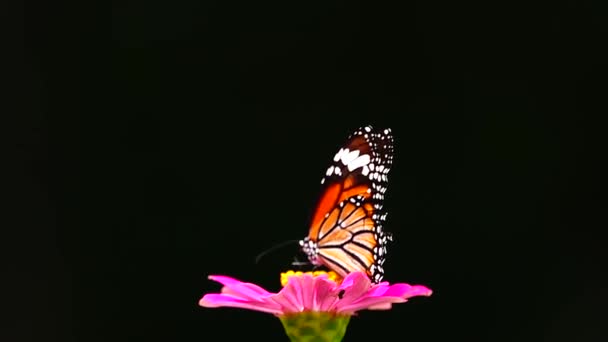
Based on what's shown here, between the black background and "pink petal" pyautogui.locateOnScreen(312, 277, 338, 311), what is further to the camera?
the black background

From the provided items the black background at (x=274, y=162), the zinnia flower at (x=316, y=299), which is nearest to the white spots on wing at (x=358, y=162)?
the zinnia flower at (x=316, y=299)

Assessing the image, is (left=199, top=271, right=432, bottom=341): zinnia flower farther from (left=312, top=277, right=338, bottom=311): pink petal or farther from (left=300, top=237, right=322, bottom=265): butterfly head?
(left=300, top=237, right=322, bottom=265): butterfly head

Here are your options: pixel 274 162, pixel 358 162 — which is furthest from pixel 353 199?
pixel 274 162

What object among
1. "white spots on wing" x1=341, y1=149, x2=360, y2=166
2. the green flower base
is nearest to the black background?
"white spots on wing" x1=341, y1=149, x2=360, y2=166

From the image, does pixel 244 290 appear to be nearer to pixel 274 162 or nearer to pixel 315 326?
pixel 315 326

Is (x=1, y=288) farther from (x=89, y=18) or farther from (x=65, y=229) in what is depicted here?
(x=89, y=18)

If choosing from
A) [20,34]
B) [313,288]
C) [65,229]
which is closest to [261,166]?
[65,229]

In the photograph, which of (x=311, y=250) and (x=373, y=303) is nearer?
(x=373, y=303)

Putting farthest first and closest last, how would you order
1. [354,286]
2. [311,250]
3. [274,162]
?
[274,162]
[311,250]
[354,286]
